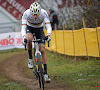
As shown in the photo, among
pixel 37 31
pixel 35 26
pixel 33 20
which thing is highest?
pixel 33 20

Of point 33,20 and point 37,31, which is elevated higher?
point 33,20

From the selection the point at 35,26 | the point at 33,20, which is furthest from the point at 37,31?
the point at 33,20

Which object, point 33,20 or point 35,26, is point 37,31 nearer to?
point 35,26

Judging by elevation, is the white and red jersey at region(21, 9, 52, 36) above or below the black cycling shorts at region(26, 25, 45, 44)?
above

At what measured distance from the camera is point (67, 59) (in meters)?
14.0

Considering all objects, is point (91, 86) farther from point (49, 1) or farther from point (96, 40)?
point (49, 1)

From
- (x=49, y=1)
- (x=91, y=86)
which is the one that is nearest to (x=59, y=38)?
(x=91, y=86)

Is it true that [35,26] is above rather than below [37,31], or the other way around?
above

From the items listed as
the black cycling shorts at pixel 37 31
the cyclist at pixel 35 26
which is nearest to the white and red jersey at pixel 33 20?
the cyclist at pixel 35 26

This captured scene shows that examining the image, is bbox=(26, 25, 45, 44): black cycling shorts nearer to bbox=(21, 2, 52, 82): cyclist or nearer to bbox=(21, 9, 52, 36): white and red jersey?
bbox=(21, 2, 52, 82): cyclist

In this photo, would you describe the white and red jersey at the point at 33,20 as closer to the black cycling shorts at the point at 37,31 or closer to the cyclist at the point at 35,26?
the cyclist at the point at 35,26

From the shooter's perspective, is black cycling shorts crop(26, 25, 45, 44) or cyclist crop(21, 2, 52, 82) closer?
cyclist crop(21, 2, 52, 82)

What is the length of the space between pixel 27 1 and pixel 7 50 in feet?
41.0

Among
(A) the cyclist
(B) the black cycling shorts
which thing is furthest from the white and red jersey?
(B) the black cycling shorts
